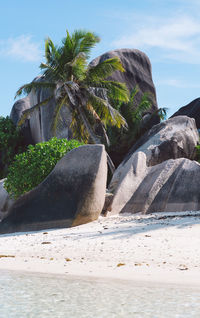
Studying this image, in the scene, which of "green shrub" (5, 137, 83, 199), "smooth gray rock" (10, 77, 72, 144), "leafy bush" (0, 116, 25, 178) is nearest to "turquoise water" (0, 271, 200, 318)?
"green shrub" (5, 137, 83, 199)

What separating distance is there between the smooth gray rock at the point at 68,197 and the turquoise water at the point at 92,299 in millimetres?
5237

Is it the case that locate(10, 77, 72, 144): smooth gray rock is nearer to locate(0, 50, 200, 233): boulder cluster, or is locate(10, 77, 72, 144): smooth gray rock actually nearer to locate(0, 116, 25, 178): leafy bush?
locate(0, 116, 25, 178): leafy bush

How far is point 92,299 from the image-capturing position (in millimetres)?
5109

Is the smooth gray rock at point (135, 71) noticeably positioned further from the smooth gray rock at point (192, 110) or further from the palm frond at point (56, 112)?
the palm frond at point (56, 112)

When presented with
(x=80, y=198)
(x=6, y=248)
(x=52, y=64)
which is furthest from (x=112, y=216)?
(x=52, y=64)

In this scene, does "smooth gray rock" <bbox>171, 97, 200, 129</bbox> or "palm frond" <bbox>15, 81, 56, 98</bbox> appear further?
"smooth gray rock" <bbox>171, 97, 200, 129</bbox>

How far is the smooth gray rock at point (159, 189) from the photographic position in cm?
1186

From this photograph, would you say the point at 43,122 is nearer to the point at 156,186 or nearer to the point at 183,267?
the point at 156,186

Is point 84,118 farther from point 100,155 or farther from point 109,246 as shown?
point 109,246

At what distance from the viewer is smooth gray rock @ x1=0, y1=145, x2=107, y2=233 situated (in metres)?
11.4

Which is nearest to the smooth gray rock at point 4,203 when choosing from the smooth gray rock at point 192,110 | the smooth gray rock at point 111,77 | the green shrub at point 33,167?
the green shrub at point 33,167

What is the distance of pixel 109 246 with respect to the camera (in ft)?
27.2

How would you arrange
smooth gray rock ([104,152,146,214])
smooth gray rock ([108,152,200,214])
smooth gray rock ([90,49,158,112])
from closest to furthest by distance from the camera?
smooth gray rock ([108,152,200,214]), smooth gray rock ([104,152,146,214]), smooth gray rock ([90,49,158,112])

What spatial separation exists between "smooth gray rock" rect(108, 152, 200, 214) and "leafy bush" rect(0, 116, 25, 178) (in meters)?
16.1
